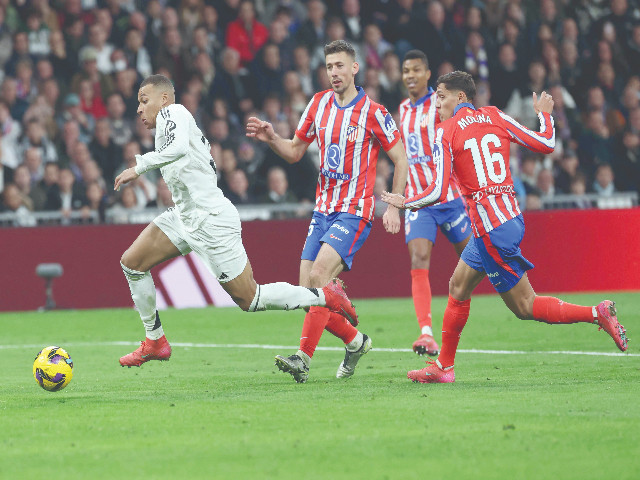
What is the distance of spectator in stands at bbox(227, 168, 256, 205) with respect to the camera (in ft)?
53.9

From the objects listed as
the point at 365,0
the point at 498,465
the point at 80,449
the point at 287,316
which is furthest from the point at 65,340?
the point at 365,0

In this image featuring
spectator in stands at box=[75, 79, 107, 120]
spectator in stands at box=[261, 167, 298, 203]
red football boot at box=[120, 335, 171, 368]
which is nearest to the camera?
red football boot at box=[120, 335, 171, 368]

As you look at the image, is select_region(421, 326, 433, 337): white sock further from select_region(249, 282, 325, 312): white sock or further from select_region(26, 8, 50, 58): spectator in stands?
select_region(26, 8, 50, 58): spectator in stands

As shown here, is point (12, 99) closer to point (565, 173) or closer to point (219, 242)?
point (565, 173)

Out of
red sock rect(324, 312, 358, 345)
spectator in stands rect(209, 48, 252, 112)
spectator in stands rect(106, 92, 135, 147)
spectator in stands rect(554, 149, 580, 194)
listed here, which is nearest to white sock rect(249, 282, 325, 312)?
red sock rect(324, 312, 358, 345)

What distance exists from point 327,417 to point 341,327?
2.50m

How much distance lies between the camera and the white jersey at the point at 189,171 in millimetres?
8219

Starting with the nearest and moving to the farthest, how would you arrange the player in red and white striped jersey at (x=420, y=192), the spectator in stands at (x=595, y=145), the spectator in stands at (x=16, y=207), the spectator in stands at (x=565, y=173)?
the player in red and white striped jersey at (x=420, y=192)
the spectator in stands at (x=16, y=207)
the spectator in stands at (x=565, y=173)
the spectator in stands at (x=595, y=145)

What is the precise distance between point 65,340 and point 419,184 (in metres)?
4.13

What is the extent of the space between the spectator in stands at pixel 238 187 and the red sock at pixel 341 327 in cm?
760

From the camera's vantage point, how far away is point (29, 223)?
1623 cm

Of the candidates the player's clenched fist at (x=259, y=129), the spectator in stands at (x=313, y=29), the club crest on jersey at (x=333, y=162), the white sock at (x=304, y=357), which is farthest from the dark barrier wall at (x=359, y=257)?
the white sock at (x=304, y=357)

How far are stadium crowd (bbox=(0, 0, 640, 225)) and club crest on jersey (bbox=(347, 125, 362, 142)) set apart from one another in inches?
295

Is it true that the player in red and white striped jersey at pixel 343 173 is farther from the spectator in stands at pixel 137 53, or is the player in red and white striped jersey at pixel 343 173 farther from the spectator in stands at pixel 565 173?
the spectator in stands at pixel 565 173
